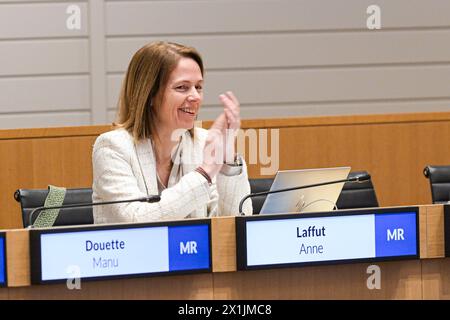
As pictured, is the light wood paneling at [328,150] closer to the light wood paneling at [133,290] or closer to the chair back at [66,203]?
the chair back at [66,203]

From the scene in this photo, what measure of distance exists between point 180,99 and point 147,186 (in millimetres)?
344

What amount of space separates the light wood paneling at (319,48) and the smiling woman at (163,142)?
103 inches

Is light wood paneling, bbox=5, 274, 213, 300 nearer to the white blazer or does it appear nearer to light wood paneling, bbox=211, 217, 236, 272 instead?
light wood paneling, bbox=211, 217, 236, 272

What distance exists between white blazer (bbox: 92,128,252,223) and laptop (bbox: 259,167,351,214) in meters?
0.27

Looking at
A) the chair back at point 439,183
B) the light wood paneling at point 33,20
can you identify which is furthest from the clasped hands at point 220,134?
the light wood paneling at point 33,20

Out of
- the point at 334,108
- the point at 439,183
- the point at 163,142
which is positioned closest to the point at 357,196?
the point at 439,183

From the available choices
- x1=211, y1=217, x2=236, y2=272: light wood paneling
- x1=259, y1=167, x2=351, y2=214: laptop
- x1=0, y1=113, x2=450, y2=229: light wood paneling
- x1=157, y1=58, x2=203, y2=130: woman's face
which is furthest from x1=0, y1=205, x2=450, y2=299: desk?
x1=0, y1=113, x2=450, y2=229: light wood paneling

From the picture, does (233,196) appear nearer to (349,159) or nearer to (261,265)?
(261,265)

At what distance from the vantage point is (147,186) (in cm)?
350

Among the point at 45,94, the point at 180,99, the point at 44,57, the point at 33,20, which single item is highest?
the point at 33,20

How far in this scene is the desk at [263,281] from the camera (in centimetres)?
256

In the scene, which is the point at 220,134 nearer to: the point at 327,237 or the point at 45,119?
the point at 327,237

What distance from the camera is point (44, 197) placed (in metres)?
3.92
